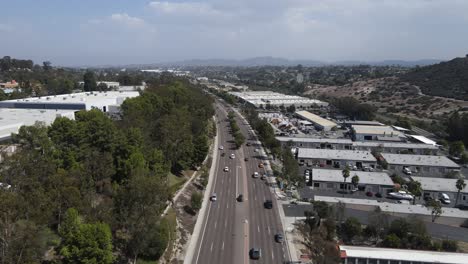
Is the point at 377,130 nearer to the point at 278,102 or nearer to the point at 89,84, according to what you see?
the point at 278,102

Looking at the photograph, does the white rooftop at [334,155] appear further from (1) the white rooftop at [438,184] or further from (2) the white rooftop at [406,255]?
(2) the white rooftop at [406,255]

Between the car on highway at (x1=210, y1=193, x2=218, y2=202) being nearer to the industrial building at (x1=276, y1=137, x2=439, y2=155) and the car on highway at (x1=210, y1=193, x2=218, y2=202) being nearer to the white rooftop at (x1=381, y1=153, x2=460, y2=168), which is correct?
the industrial building at (x1=276, y1=137, x2=439, y2=155)

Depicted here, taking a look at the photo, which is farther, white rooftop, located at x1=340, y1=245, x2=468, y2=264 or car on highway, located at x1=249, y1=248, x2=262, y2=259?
car on highway, located at x1=249, y1=248, x2=262, y2=259

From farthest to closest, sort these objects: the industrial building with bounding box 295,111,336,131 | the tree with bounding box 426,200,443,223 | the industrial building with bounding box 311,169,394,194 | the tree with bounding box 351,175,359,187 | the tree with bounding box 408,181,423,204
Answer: the industrial building with bounding box 295,111,336,131, the industrial building with bounding box 311,169,394,194, the tree with bounding box 351,175,359,187, the tree with bounding box 408,181,423,204, the tree with bounding box 426,200,443,223

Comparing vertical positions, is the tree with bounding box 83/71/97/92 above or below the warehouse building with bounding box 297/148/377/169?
above

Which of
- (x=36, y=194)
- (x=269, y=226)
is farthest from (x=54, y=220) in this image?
(x=269, y=226)

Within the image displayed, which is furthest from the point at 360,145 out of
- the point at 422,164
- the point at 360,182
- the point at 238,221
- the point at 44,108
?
the point at 44,108

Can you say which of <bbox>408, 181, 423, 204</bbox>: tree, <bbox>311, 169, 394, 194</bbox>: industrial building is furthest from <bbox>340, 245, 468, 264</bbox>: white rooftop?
<bbox>311, 169, 394, 194</bbox>: industrial building
